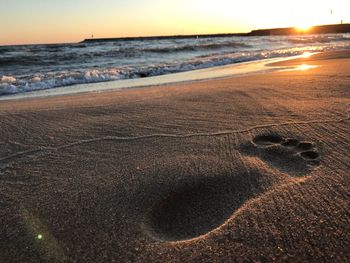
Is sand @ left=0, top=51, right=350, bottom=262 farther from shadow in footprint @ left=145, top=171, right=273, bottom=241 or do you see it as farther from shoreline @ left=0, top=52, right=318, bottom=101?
shoreline @ left=0, top=52, right=318, bottom=101

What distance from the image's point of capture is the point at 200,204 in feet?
5.64

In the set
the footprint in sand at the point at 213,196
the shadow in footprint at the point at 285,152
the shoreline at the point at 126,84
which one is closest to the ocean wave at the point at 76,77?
the shoreline at the point at 126,84

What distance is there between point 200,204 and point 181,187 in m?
0.19

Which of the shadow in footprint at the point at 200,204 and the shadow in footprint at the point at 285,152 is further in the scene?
the shadow in footprint at the point at 285,152

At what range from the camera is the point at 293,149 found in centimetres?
224

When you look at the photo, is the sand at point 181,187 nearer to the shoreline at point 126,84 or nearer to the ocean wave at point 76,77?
the shoreline at point 126,84

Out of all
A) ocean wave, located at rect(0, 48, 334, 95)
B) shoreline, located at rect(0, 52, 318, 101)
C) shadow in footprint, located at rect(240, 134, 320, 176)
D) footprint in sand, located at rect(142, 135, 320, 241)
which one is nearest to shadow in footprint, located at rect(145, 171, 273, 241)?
footprint in sand, located at rect(142, 135, 320, 241)

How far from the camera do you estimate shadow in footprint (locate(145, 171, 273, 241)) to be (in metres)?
1.55

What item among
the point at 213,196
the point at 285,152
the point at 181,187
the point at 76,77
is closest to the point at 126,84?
the point at 76,77

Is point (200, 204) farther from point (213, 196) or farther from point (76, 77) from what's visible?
point (76, 77)

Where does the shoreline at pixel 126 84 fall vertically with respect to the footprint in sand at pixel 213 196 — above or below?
above

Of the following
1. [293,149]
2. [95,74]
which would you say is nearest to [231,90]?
[293,149]

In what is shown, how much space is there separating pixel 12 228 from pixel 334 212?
1.34 metres

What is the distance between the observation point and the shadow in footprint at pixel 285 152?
2.00 meters
